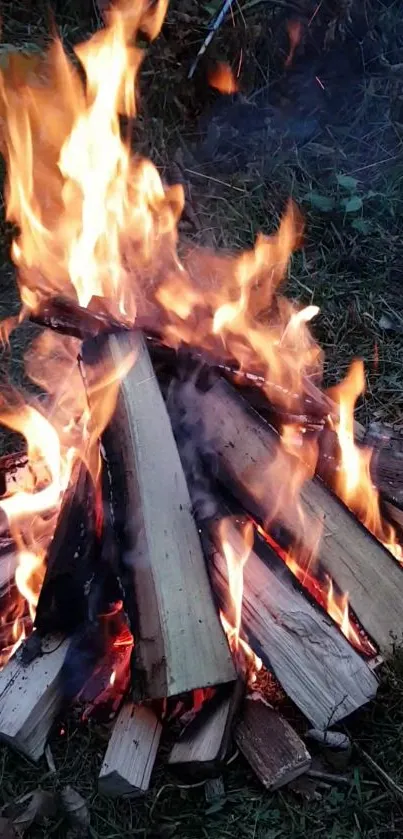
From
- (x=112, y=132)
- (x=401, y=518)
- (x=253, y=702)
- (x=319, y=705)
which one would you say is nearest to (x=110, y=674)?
(x=253, y=702)

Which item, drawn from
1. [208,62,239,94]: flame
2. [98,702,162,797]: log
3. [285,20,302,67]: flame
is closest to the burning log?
[98,702,162,797]: log

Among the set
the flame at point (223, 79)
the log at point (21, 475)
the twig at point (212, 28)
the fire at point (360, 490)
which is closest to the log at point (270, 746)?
the fire at point (360, 490)

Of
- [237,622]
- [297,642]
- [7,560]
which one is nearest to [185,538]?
[237,622]

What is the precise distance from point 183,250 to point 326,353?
100 cm

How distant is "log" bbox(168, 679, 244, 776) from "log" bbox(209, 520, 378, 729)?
13 cm

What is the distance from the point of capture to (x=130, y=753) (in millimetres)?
2039

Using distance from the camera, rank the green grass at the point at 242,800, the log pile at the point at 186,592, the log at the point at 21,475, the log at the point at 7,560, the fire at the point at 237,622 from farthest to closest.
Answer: the log at the point at 21,475 < the log at the point at 7,560 < the fire at the point at 237,622 < the log pile at the point at 186,592 < the green grass at the point at 242,800

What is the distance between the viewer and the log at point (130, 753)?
6.54ft

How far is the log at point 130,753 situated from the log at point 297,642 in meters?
0.33

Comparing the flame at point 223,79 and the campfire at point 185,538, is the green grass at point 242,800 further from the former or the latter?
the flame at point 223,79

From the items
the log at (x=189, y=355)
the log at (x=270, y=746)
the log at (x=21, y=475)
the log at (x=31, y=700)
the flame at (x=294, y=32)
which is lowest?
the log at (x=21, y=475)

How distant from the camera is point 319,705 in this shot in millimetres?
2127

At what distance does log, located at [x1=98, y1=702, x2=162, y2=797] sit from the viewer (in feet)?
6.54

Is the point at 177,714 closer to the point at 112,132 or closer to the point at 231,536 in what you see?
the point at 231,536
